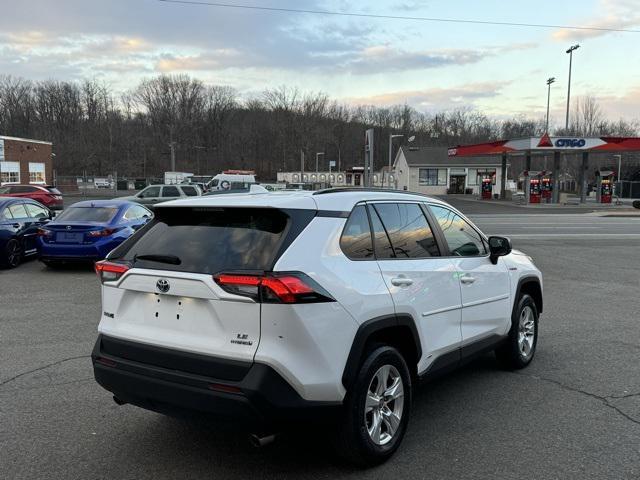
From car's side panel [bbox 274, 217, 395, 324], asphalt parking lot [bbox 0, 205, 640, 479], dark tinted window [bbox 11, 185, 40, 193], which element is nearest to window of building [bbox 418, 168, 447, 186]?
dark tinted window [bbox 11, 185, 40, 193]

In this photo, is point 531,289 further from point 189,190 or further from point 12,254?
point 189,190

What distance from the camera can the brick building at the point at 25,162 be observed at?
5250 centimetres

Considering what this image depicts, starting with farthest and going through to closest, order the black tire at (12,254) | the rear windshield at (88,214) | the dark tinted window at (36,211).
A: the dark tinted window at (36,211)
the black tire at (12,254)
the rear windshield at (88,214)

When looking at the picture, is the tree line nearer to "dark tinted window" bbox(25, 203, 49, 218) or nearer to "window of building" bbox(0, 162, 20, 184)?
"window of building" bbox(0, 162, 20, 184)

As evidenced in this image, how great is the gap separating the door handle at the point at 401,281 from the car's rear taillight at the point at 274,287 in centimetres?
70

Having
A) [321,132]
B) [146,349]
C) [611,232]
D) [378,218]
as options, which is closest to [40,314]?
[146,349]

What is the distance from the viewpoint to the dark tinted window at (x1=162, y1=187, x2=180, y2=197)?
25734 millimetres

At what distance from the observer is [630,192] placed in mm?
58281

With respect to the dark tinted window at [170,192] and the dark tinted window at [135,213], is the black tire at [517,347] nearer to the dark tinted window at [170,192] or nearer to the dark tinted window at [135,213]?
the dark tinted window at [135,213]

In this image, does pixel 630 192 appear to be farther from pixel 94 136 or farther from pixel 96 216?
pixel 94 136

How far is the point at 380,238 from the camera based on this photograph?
12.2 feet

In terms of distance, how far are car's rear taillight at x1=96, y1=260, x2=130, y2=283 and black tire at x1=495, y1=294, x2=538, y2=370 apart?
3491 millimetres

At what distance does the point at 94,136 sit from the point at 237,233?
90.3m

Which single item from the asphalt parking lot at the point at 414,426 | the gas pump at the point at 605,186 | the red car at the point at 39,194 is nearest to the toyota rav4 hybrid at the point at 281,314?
the asphalt parking lot at the point at 414,426
